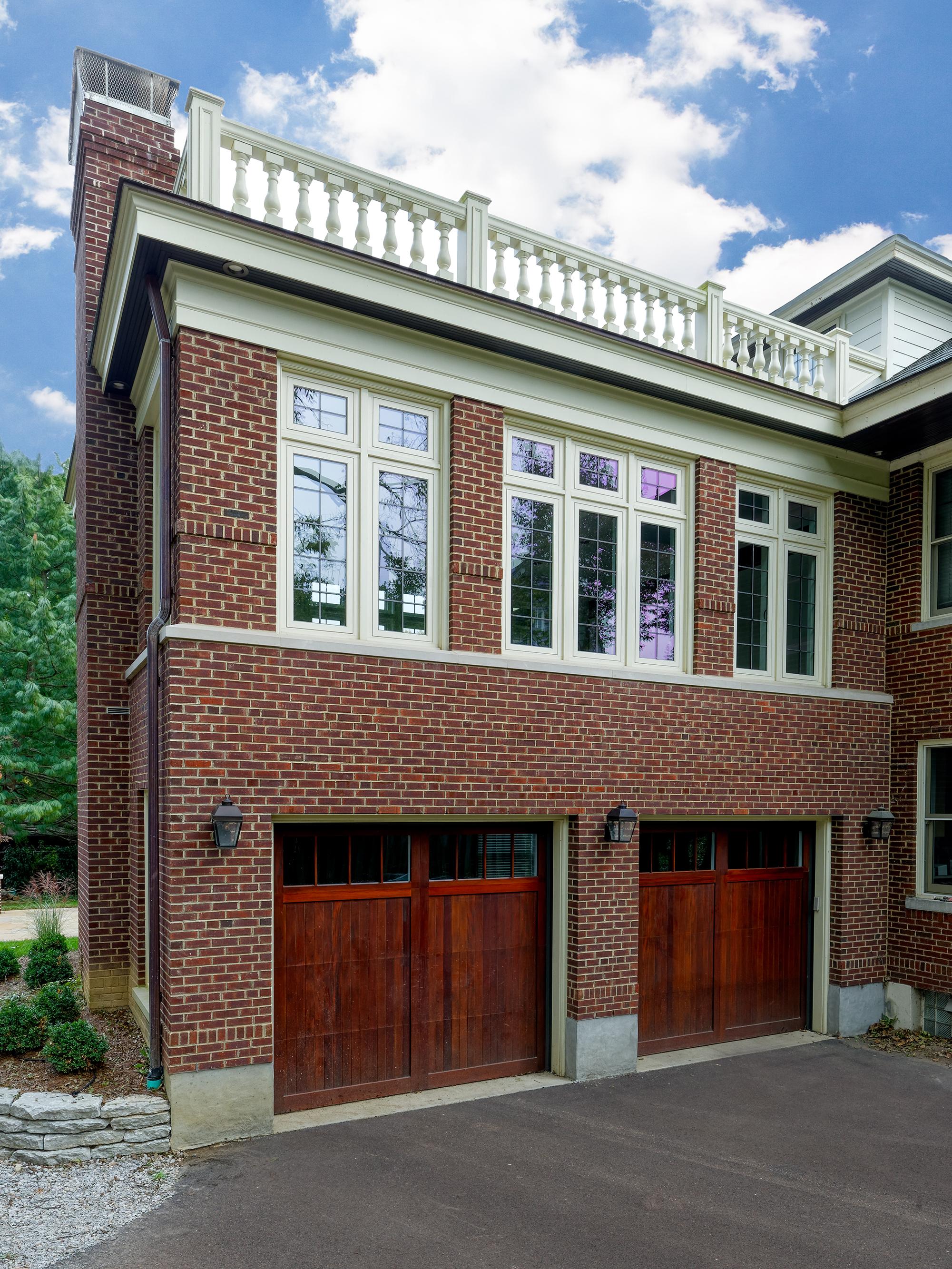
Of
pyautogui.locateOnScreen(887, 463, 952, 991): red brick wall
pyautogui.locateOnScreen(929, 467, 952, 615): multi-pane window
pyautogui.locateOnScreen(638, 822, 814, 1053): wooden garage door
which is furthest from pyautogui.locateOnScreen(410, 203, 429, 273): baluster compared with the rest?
pyautogui.locateOnScreen(929, 467, 952, 615): multi-pane window

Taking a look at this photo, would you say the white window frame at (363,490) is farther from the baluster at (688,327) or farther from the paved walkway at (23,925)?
the paved walkway at (23,925)

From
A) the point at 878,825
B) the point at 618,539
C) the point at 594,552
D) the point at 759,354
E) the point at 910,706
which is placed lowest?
the point at 878,825


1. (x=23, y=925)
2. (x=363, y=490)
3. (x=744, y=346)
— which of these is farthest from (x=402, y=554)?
(x=23, y=925)

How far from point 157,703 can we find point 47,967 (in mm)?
4265

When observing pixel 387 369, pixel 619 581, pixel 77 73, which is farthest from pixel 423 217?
pixel 77 73

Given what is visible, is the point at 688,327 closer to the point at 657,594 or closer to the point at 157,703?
the point at 657,594

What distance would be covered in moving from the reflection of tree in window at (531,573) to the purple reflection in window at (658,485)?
116 cm

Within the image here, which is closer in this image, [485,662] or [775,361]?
[485,662]

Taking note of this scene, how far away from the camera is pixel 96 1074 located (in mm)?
6555

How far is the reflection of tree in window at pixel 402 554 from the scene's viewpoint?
735 cm

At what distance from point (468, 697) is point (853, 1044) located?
18.8ft

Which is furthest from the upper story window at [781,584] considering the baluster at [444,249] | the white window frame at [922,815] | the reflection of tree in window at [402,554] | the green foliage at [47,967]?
the green foliage at [47,967]

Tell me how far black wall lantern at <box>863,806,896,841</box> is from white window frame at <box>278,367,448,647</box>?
18.2ft

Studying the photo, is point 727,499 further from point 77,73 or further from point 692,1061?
point 77,73
